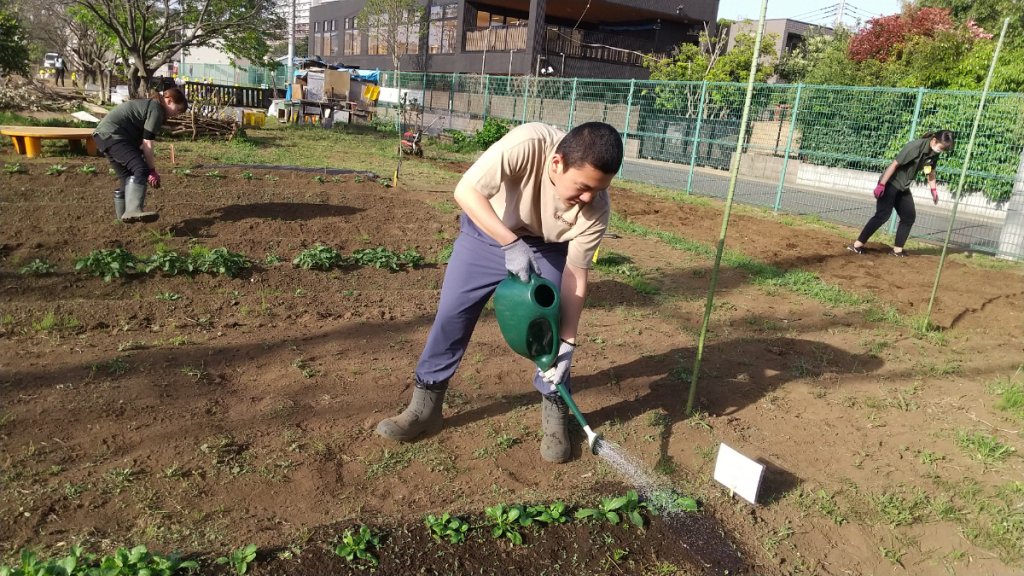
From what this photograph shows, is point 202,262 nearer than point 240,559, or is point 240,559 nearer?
point 240,559

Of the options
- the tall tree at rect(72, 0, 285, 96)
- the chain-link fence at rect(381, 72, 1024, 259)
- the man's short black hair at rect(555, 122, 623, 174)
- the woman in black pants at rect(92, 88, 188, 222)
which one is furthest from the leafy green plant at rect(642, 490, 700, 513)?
the tall tree at rect(72, 0, 285, 96)

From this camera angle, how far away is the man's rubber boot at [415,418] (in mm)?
3053

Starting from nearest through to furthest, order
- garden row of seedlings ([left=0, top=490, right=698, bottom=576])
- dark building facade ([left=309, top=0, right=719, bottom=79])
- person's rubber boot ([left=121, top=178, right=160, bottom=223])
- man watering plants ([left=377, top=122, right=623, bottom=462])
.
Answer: garden row of seedlings ([left=0, top=490, right=698, bottom=576]) → man watering plants ([left=377, top=122, right=623, bottom=462]) → person's rubber boot ([left=121, top=178, right=160, bottom=223]) → dark building facade ([left=309, top=0, right=719, bottom=79])

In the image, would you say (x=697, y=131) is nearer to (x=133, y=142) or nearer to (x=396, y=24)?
(x=133, y=142)

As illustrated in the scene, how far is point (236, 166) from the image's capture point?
10.2 metres

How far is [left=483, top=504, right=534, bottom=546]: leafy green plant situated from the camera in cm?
239

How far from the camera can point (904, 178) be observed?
752 centimetres

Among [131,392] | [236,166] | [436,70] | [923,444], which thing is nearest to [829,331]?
[923,444]

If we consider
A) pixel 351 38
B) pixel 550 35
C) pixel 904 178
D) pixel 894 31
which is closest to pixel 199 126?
pixel 550 35

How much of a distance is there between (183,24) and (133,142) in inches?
487

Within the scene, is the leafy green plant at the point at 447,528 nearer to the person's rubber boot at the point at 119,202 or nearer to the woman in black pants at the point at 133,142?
the woman in black pants at the point at 133,142

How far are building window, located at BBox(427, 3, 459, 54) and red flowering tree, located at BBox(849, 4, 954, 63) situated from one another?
14250 millimetres

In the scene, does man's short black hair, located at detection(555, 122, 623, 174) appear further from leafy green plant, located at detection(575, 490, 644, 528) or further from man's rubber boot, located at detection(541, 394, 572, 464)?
leafy green plant, located at detection(575, 490, 644, 528)

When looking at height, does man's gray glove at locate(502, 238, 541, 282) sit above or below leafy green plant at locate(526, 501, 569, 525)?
above
